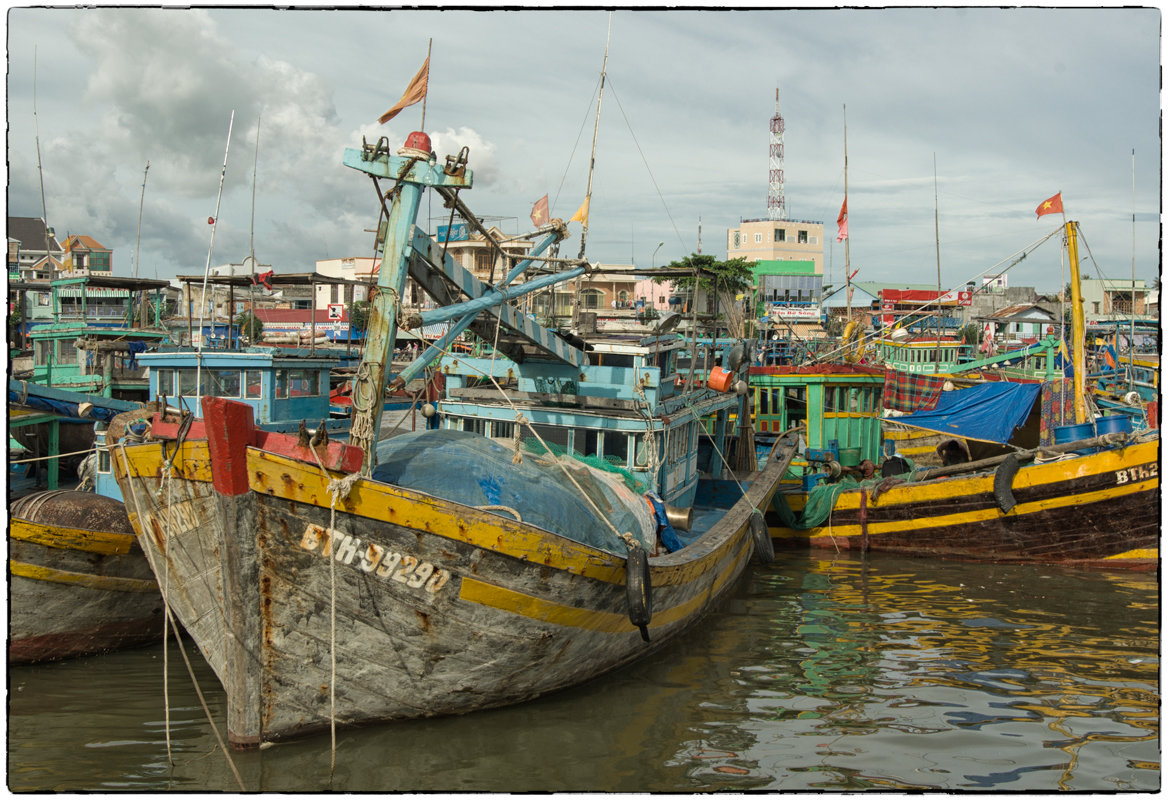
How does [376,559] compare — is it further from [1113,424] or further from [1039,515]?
[1113,424]

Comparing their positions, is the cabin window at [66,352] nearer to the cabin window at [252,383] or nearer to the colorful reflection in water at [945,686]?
the cabin window at [252,383]

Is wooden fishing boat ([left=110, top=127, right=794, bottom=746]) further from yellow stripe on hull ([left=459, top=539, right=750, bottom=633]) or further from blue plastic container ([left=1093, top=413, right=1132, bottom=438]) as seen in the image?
blue plastic container ([left=1093, top=413, right=1132, bottom=438])

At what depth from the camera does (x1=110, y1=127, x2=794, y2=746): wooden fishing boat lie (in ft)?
21.6

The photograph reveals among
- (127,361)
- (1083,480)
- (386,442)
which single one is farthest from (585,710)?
(127,361)

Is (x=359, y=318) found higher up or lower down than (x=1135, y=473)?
higher up

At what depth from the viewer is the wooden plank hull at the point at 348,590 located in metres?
6.60

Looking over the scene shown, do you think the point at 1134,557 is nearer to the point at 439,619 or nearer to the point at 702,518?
the point at 702,518

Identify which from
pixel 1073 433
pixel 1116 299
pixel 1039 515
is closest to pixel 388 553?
pixel 1039 515

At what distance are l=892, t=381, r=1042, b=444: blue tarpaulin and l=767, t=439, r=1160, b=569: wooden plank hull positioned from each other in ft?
11.4

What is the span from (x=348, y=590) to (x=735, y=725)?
143 inches

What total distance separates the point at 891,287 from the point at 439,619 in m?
77.2

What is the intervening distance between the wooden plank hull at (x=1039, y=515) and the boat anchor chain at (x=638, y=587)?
8798 millimetres

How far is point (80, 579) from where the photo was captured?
9.02 metres

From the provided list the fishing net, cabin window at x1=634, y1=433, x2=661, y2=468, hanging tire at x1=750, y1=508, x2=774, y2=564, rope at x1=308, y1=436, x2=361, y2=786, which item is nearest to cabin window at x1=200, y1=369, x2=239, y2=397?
the fishing net
